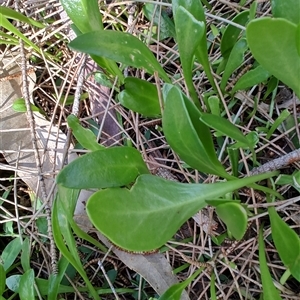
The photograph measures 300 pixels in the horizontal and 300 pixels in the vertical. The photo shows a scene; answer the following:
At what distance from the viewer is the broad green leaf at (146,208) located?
636 mm

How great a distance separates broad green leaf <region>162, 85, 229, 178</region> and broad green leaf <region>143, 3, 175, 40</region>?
1.14 ft

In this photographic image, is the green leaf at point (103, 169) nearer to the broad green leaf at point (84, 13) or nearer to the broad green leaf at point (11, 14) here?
the broad green leaf at point (84, 13)

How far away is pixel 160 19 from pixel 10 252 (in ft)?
2.24

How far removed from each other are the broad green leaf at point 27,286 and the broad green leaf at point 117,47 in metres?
0.50

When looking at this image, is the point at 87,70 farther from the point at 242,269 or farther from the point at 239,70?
the point at 242,269

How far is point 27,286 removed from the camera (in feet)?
3.06

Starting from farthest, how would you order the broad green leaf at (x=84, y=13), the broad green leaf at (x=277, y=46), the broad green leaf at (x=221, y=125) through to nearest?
the broad green leaf at (x=84, y=13) < the broad green leaf at (x=221, y=125) < the broad green leaf at (x=277, y=46)

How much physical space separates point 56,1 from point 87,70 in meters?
0.23

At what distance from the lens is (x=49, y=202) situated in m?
1.05

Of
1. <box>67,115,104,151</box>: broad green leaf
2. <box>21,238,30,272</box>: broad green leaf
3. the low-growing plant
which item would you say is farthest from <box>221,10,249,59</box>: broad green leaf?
Answer: <box>21,238,30,272</box>: broad green leaf

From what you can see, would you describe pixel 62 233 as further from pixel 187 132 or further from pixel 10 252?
pixel 187 132

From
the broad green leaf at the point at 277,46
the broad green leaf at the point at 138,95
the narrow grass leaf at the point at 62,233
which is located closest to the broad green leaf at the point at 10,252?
the narrow grass leaf at the point at 62,233

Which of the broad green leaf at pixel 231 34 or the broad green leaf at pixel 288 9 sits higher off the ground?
the broad green leaf at pixel 288 9

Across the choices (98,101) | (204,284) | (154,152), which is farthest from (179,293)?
(98,101)
